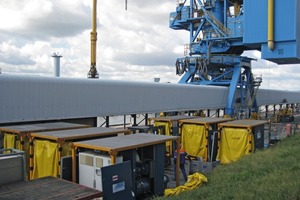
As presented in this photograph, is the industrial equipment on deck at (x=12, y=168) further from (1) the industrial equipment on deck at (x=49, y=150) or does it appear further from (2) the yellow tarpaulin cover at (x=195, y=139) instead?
(2) the yellow tarpaulin cover at (x=195, y=139)

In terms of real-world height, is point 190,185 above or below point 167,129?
below

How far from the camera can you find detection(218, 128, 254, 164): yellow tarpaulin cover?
1703 centimetres

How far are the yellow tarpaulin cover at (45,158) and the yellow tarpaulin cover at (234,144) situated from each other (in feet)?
31.6

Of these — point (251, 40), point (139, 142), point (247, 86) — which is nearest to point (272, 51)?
point (251, 40)

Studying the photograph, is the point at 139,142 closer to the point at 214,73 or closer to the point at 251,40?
the point at 251,40

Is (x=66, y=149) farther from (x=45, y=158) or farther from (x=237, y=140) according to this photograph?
(x=237, y=140)

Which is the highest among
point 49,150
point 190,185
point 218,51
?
point 218,51

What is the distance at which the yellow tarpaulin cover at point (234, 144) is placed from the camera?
17031 mm

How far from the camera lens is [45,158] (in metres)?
11.3

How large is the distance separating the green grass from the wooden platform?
302 centimetres

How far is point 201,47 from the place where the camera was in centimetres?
4159

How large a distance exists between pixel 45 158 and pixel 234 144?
9.93 m

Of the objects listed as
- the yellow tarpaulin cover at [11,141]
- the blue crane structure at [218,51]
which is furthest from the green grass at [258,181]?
the blue crane structure at [218,51]

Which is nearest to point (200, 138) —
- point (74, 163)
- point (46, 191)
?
point (74, 163)
